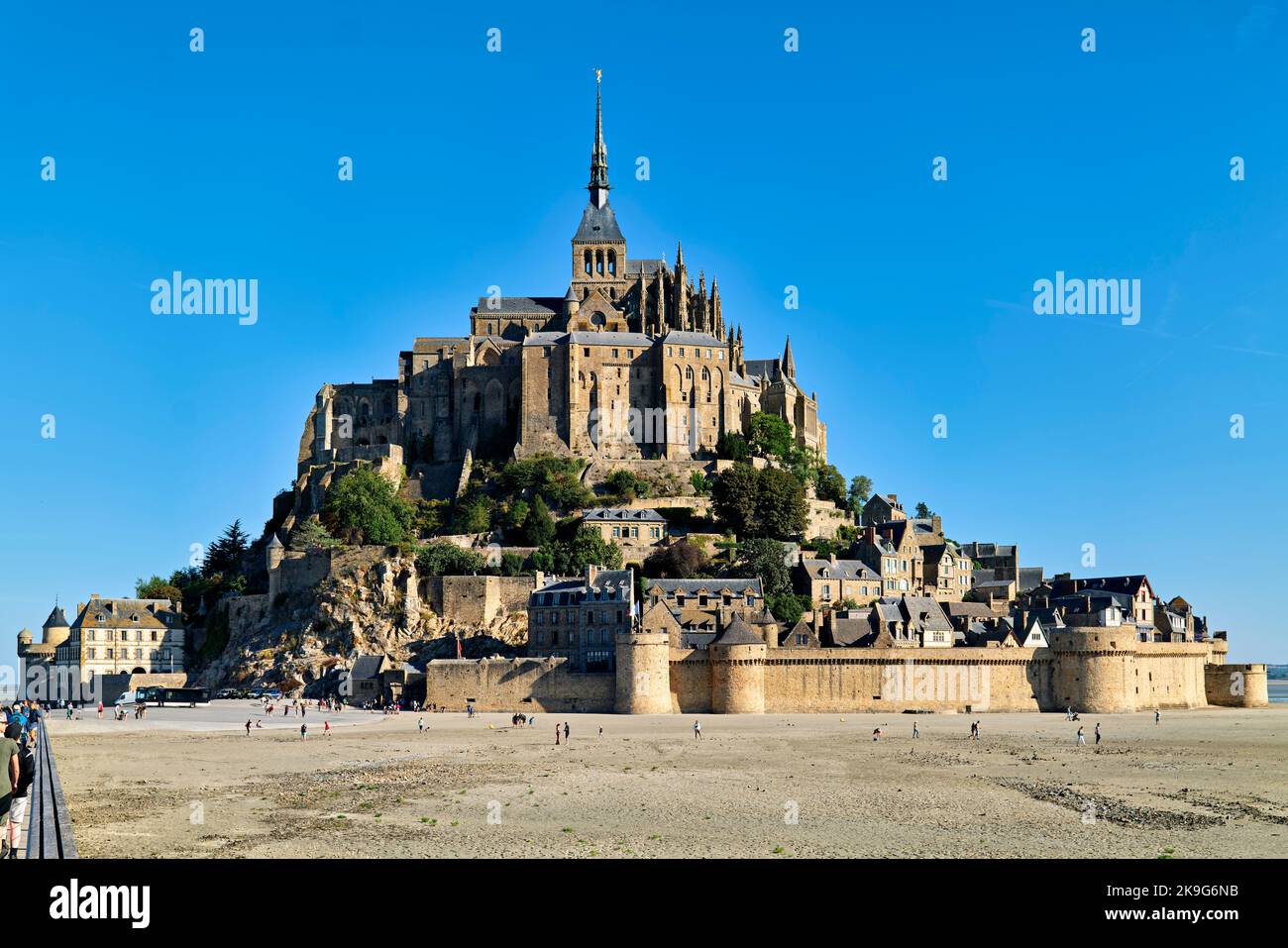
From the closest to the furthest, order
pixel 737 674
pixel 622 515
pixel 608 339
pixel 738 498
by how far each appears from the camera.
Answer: pixel 737 674, pixel 622 515, pixel 738 498, pixel 608 339

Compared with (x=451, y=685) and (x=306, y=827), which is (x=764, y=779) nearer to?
(x=306, y=827)

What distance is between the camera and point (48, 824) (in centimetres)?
1661

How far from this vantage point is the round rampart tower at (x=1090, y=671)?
57.2m

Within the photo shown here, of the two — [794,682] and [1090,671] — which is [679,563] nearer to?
[794,682]

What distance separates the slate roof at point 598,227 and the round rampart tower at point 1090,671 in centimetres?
5113

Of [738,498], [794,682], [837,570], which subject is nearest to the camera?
[794,682]

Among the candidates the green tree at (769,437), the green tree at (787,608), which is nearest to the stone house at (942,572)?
the green tree at (769,437)

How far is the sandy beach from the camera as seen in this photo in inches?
866

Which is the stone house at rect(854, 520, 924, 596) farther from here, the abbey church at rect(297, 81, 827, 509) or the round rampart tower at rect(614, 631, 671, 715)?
the round rampart tower at rect(614, 631, 671, 715)

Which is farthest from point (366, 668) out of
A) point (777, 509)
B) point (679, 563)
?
point (777, 509)

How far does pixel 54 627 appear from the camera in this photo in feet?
258

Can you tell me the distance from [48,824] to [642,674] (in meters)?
37.8

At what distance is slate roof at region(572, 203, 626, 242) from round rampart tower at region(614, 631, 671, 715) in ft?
162

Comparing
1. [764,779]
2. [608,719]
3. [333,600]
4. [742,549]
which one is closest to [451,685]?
[608,719]
